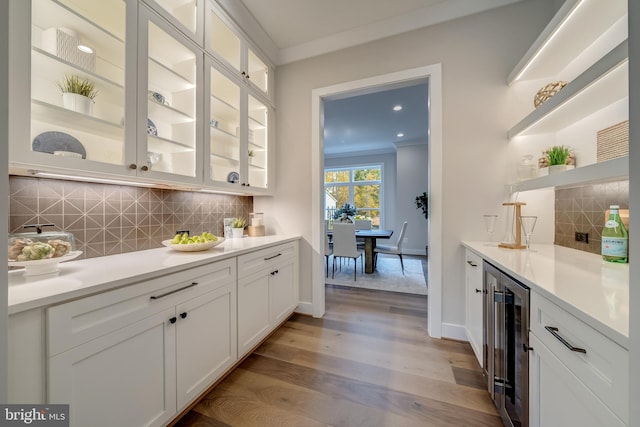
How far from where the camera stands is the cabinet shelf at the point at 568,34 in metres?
1.24

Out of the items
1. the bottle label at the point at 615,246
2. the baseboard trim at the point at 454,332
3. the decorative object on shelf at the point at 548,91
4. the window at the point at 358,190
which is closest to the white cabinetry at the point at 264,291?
the baseboard trim at the point at 454,332

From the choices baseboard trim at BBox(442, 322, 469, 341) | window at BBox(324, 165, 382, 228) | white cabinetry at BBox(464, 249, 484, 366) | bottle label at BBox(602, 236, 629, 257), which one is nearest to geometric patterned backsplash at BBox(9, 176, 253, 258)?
white cabinetry at BBox(464, 249, 484, 366)

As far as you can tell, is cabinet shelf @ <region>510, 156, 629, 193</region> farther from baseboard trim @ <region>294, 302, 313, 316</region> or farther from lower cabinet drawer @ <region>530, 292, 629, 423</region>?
baseboard trim @ <region>294, 302, 313, 316</region>

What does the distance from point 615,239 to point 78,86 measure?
9.36ft

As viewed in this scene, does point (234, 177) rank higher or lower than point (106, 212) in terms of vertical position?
higher

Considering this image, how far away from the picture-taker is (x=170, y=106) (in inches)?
64.4

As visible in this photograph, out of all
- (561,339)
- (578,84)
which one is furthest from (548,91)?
(561,339)

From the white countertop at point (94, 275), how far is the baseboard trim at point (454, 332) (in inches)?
79.6

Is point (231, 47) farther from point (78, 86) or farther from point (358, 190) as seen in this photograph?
point (358, 190)

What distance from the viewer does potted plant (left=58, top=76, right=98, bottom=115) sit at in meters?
1.12

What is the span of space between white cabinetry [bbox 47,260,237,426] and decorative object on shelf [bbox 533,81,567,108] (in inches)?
102

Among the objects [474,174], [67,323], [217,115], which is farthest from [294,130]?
[67,323]

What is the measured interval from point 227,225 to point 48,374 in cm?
161

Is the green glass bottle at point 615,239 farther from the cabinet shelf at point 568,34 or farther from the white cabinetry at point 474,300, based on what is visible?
the cabinet shelf at point 568,34
